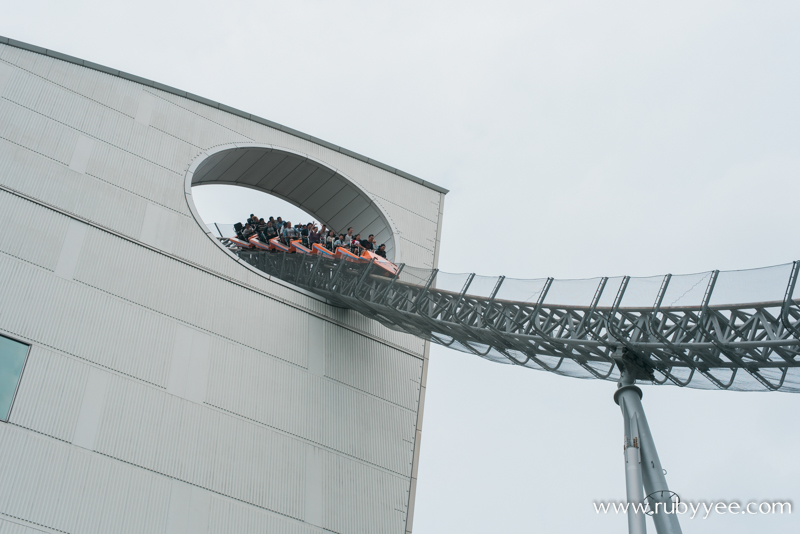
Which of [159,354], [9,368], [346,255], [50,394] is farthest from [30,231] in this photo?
[346,255]

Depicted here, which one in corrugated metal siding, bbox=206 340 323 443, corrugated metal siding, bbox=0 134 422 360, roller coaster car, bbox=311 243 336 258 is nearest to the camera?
corrugated metal siding, bbox=206 340 323 443

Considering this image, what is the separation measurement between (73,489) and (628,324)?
11089 millimetres

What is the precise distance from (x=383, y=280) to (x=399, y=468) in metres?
4.74

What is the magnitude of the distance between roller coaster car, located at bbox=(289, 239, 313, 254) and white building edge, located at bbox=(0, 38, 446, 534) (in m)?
1.34

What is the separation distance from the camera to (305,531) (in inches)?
739

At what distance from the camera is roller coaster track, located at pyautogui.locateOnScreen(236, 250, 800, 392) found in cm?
1400

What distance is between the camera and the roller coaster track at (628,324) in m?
14.0

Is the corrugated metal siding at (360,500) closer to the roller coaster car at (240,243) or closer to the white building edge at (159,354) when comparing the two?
the white building edge at (159,354)

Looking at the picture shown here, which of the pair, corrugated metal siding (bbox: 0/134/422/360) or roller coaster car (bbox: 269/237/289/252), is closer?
corrugated metal siding (bbox: 0/134/422/360)

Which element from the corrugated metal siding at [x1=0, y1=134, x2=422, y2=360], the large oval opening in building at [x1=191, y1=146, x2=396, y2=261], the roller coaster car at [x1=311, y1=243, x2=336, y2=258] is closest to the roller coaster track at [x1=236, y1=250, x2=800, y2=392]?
the roller coaster car at [x1=311, y1=243, x2=336, y2=258]

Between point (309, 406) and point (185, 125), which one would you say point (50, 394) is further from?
point (185, 125)

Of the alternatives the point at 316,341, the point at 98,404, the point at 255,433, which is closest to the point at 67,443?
the point at 98,404

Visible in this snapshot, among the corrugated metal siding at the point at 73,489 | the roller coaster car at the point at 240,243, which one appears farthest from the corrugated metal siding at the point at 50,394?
the roller coaster car at the point at 240,243

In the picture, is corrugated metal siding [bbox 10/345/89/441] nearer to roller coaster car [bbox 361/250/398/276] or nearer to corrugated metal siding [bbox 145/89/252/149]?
roller coaster car [bbox 361/250/398/276]
